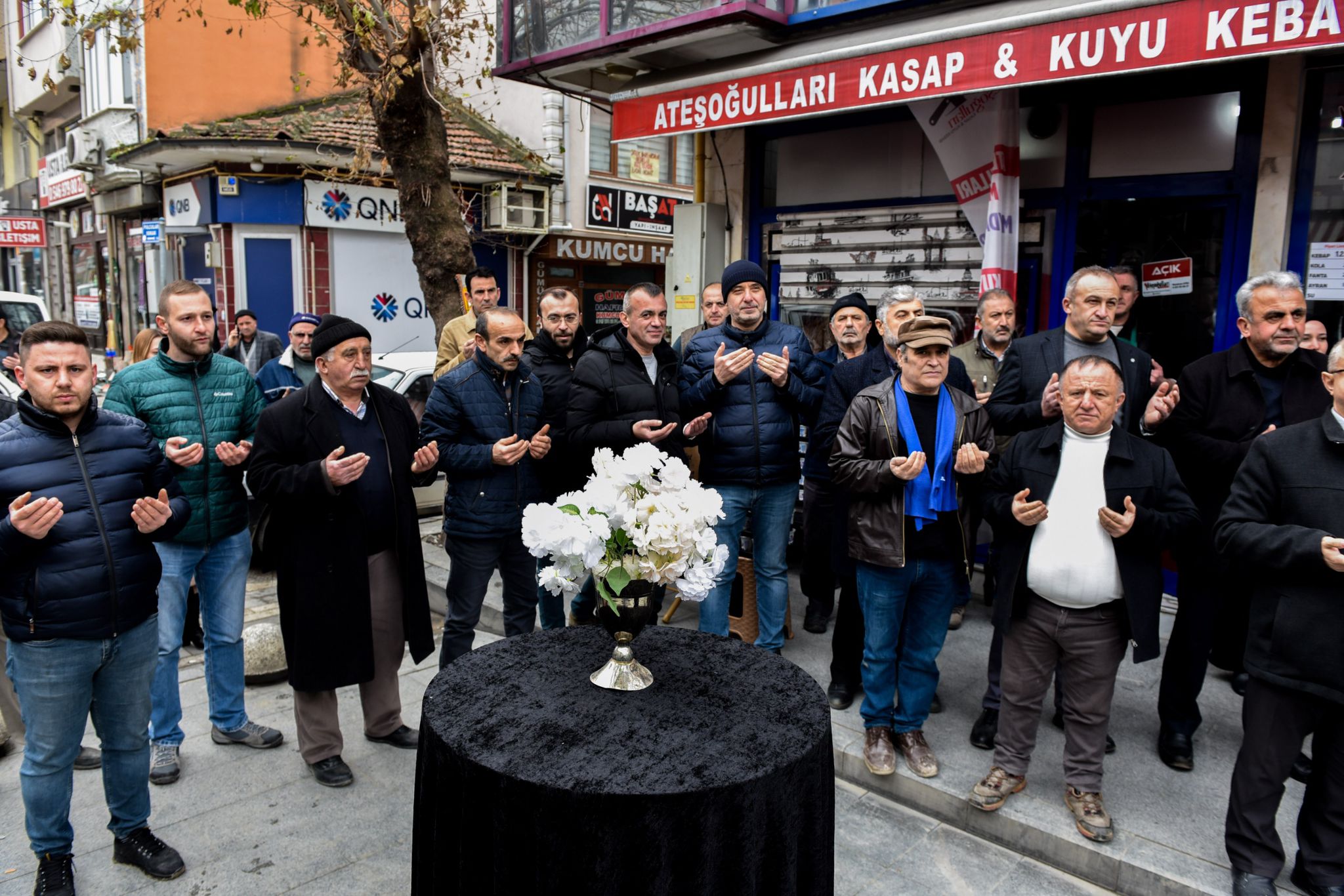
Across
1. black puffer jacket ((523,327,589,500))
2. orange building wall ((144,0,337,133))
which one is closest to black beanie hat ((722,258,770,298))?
black puffer jacket ((523,327,589,500))

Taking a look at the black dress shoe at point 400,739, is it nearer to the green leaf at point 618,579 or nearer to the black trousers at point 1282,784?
the green leaf at point 618,579

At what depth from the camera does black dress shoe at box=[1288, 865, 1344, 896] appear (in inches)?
125

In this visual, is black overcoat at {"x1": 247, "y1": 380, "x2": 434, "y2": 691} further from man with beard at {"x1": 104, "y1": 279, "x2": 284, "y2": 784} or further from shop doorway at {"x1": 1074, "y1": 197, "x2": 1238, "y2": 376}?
shop doorway at {"x1": 1074, "y1": 197, "x2": 1238, "y2": 376}

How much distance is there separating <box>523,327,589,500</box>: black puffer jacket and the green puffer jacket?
144cm

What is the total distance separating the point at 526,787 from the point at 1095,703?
245 cm

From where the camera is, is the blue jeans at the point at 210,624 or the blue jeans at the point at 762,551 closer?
the blue jeans at the point at 210,624

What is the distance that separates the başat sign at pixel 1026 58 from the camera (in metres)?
4.18

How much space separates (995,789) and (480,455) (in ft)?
9.02

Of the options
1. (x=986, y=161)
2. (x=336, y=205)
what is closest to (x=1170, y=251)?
(x=986, y=161)

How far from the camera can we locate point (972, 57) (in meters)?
5.09

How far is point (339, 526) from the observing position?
12.9 ft

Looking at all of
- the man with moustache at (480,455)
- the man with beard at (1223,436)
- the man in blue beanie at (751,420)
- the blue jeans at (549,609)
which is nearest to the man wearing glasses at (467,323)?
the blue jeans at (549,609)

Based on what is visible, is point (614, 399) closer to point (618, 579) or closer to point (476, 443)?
point (476, 443)

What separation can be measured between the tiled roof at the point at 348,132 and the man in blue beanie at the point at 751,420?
9709 millimetres
